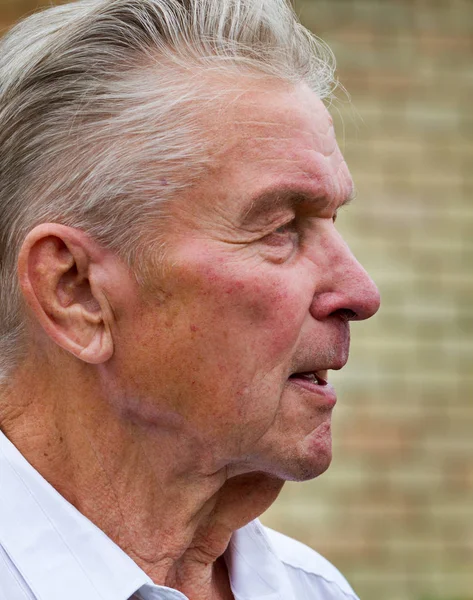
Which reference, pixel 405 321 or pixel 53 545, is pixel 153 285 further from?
pixel 405 321

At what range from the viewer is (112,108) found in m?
2.12

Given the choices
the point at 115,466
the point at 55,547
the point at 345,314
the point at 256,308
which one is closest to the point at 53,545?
the point at 55,547

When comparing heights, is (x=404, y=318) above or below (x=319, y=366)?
below

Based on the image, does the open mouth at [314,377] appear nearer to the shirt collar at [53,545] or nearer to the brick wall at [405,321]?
the shirt collar at [53,545]

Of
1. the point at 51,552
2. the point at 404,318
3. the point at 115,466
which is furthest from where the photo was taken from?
A: the point at 404,318

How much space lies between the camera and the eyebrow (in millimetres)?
2104

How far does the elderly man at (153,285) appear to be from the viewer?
6.84ft

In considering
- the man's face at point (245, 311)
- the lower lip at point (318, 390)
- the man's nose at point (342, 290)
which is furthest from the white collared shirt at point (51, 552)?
the man's nose at point (342, 290)

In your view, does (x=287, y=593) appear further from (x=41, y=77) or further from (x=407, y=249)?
(x=407, y=249)

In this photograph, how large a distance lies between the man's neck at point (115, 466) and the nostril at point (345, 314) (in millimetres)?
398

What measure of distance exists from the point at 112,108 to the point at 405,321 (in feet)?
11.6

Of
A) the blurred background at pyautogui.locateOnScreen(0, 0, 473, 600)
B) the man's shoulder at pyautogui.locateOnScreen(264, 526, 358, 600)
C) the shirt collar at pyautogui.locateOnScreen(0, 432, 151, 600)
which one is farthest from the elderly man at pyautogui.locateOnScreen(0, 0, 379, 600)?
the blurred background at pyautogui.locateOnScreen(0, 0, 473, 600)

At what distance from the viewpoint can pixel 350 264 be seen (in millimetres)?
2197

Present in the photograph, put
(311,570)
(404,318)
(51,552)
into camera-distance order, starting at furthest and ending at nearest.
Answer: (404,318) → (311,570) → (51,552)
